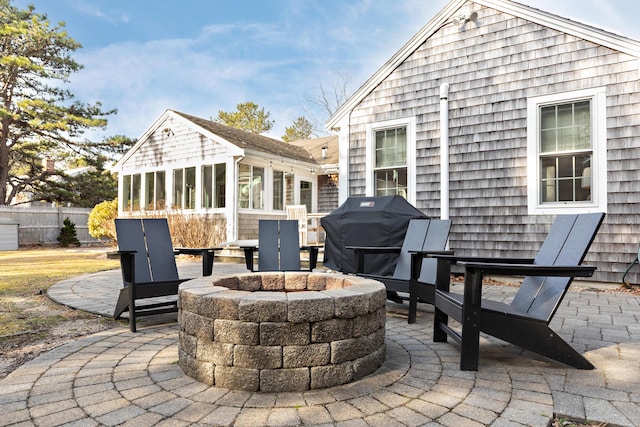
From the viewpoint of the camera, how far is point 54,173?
17.6 m

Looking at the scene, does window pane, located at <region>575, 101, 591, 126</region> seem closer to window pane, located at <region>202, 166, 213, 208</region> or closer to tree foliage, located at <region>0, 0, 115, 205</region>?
window pane, located at <region>202, 166, 213, 208</region>

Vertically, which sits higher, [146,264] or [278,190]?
[278,190]

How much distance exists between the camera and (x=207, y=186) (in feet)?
36.9

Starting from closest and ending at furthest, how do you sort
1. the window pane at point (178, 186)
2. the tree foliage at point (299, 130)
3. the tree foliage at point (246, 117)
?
the window pane at point (178, 186) → the tree foliage at point (246, 117) → the tree foliage at point (299, 130)

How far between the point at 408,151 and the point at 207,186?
6.20m

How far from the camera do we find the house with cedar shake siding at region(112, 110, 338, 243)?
10.8m

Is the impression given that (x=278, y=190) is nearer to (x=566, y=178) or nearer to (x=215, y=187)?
(x=215, y=187)

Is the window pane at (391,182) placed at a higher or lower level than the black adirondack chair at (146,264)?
higher

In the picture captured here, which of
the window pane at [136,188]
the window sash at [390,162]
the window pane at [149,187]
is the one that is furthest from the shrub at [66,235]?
the window sash at [390,162]

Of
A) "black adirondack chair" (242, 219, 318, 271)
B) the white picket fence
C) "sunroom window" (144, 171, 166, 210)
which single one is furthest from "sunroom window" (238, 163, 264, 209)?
the white picket fence

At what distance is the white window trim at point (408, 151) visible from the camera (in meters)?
7.59

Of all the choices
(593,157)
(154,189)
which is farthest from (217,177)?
(593,157)

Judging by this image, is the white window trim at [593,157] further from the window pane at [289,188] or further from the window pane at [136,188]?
the window pane at [136,188]

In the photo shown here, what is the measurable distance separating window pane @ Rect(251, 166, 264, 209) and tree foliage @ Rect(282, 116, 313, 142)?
1943cm
